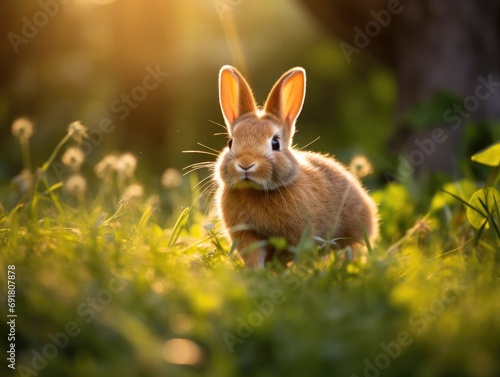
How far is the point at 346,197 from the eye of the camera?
14.5 feet

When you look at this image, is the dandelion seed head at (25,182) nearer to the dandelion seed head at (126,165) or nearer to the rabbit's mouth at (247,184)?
the dandelion seed head at (126,165)

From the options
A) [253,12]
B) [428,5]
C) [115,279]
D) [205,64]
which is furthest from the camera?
[253,12]

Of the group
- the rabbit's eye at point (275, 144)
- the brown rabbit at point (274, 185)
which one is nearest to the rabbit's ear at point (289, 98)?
the brown rabbit at point (274, 185)

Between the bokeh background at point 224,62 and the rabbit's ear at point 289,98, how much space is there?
1.73 m

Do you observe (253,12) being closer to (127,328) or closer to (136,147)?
(136,147)

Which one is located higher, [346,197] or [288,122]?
[288,122]

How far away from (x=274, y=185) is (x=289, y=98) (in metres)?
0.82

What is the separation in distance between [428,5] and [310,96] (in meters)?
3.16

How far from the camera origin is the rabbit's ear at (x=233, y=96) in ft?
14.5

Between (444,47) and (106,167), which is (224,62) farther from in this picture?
(106,167)

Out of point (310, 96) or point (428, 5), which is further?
point (310, 96)

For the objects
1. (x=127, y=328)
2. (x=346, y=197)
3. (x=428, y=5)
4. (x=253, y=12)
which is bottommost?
(x=346, y=197)

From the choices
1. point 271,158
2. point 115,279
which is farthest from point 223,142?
point 115,279

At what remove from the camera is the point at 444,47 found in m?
6.93
